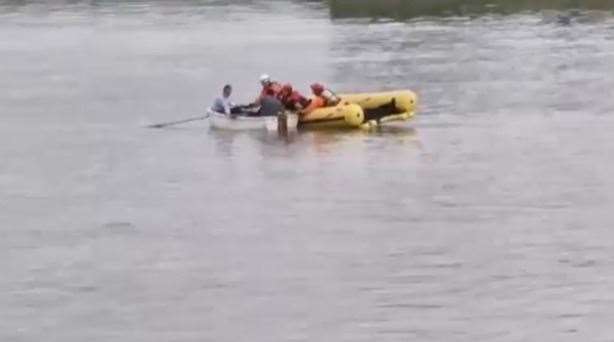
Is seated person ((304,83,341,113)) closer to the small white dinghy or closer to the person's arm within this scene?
the small white dinghy

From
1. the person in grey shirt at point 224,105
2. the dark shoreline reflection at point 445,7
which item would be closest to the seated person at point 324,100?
the person in grey shirt at point 224,105

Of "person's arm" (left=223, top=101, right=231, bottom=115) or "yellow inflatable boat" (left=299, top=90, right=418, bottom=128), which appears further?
"person's arm" (left=223, top=101, right=231, bottom=115)

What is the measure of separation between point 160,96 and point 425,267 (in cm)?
2804

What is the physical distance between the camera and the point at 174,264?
2255 cm

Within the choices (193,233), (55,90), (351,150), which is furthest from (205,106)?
(193,233)

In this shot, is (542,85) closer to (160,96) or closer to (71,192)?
(160,96)

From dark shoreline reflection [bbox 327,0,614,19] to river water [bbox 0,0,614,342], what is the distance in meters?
27.8

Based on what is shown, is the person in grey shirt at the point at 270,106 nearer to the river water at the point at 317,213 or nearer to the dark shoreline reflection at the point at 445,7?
the river water at the point at 317,213

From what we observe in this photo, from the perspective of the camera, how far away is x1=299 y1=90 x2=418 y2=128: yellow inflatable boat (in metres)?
36.0

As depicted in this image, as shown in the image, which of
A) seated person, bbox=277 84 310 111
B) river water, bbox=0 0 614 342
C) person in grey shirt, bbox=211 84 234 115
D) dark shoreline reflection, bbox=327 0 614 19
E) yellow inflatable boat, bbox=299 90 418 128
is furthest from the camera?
dark shoreline reflection, bbox=327 0 614 19

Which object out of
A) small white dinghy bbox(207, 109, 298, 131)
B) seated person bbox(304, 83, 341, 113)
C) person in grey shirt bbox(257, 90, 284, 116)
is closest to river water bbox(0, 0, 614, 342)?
small white dinghy bbox(207, 109, 298, 131)

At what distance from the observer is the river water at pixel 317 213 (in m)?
19.4

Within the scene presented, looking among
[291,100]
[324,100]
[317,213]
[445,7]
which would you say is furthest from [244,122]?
[445,7]

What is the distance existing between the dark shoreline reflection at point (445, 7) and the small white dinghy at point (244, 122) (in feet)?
146
